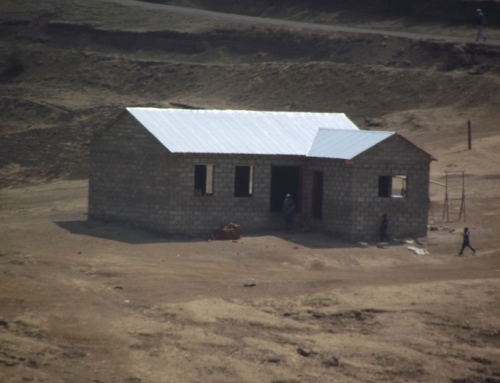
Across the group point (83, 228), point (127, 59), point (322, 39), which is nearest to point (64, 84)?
point (127, 59)

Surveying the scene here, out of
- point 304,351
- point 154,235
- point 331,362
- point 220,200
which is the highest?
point 220,200

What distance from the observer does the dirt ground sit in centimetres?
2098

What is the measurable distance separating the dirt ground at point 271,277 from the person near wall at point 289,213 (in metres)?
0.48

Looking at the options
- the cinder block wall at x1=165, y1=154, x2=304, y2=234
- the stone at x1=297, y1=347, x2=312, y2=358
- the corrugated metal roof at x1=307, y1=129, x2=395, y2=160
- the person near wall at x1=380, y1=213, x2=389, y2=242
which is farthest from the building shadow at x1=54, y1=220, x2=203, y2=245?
the stone at x1=297, y1=347, x2=312, y2=358

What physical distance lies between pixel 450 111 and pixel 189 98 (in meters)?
14.8

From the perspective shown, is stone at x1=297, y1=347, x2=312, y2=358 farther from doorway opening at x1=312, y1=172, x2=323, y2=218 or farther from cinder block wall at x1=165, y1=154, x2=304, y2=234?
doorway opening at x1=312, y1=172, x2=323, y2=218

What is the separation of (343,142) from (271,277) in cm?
664

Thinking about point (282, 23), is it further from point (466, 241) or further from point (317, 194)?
point (466, 241)

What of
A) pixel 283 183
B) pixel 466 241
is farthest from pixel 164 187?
pixel 466 241

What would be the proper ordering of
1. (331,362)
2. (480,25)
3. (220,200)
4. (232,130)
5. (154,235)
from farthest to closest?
1. (480,25)
2. (232,130)
3. (220,200)
4. (154,235)
5. (331,362)

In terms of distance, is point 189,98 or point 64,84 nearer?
point 189,98

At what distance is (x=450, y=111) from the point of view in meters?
51.4

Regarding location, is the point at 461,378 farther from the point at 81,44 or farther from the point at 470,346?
the point at 81,44

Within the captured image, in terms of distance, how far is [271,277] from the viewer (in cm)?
2695
